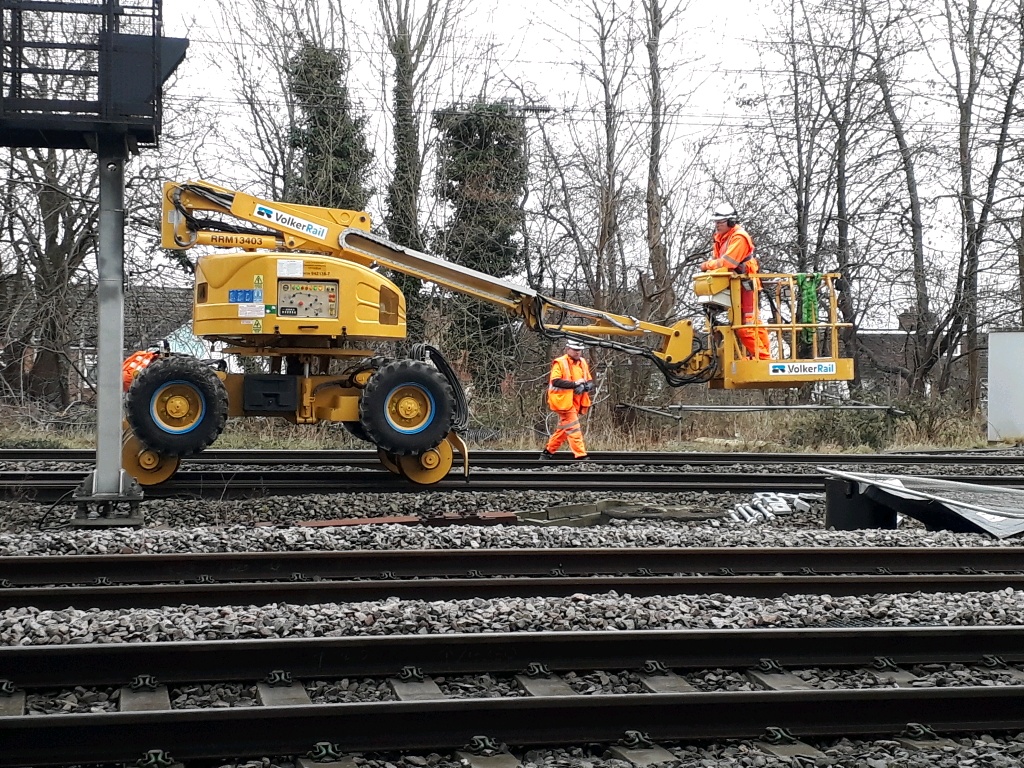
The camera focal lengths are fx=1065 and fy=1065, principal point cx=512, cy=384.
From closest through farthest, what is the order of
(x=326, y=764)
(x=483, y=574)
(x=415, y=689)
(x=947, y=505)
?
(x=326, y=764), (x=415, y=689), (x=483, y=574), (x=947, y=505)

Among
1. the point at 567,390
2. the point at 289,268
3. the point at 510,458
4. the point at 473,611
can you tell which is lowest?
the point at 473,611

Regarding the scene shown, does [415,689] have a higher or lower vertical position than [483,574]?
lower

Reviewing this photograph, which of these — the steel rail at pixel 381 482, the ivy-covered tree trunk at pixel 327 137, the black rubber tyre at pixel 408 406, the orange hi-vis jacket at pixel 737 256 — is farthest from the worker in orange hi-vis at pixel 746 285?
the ivy-covered tree trunk at pixel 327 137

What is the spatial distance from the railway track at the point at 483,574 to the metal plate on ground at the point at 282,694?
1425 mm

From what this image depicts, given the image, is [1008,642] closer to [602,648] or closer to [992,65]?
[602,648]

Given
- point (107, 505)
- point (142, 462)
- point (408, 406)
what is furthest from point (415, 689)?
point (142, 462)

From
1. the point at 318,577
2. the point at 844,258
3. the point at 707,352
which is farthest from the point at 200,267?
the point at 844,258

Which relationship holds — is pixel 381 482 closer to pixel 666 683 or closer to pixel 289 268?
pixel 289 268

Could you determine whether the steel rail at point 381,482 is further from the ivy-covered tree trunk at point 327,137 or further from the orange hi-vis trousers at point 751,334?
the ivy-covered tree trunk at point 327,137

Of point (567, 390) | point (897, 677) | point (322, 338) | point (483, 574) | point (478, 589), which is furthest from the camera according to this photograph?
point (567, 390)

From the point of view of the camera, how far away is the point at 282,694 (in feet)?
17.2

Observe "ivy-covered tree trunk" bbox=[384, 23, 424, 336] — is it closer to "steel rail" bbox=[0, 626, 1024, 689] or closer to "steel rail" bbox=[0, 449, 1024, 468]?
"steel rail" bbox=[0, 449, 1024, 468]

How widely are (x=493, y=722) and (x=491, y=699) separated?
0.11 meters

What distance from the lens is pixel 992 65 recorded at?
26.7m
